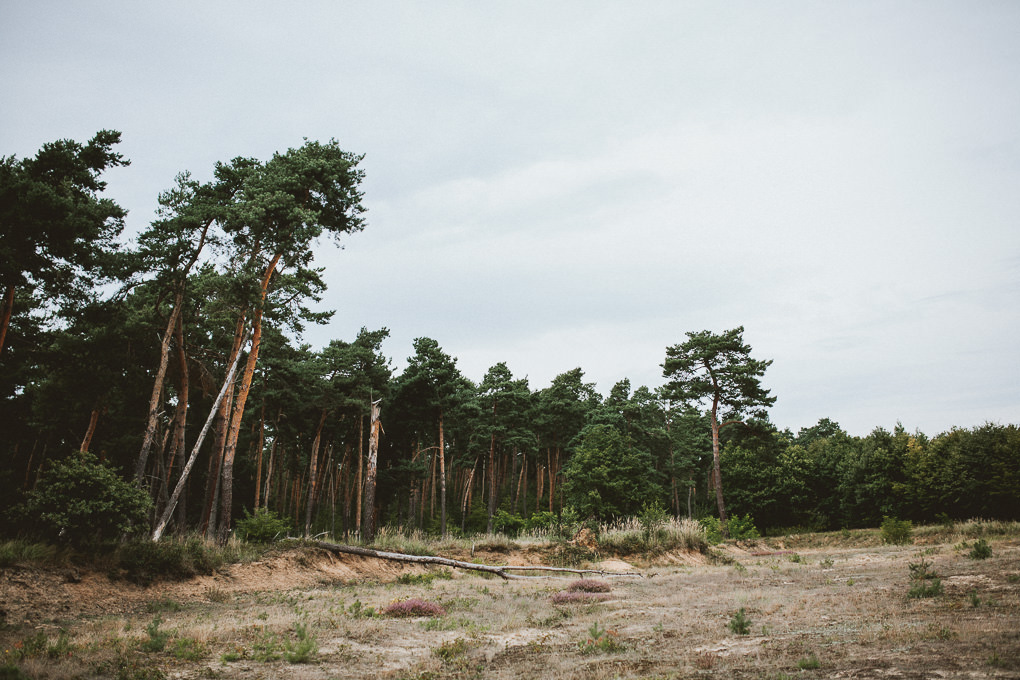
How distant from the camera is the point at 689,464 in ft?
169

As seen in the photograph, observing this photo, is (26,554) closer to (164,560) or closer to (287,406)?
(164,560)

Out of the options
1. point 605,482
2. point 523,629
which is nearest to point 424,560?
point 523,629

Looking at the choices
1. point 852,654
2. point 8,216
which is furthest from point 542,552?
point 8,216

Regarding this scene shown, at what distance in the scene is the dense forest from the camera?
1623cm

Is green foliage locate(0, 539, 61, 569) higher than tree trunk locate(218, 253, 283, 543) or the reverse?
the reverse

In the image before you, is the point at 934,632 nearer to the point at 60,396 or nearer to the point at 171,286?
the point at 171,286

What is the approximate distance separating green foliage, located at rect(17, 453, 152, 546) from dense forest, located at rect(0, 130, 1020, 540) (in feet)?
0.33

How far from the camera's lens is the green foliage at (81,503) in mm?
11453

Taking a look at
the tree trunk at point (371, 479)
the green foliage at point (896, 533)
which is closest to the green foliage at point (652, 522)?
the green foliage at point (896, 533)

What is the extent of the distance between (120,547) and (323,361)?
19.8 metres

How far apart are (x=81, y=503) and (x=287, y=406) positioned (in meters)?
22.8

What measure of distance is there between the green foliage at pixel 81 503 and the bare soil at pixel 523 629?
3.87 ft

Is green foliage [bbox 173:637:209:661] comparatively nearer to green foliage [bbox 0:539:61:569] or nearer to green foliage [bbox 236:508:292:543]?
green foliage [bbox 0:539:61:569]

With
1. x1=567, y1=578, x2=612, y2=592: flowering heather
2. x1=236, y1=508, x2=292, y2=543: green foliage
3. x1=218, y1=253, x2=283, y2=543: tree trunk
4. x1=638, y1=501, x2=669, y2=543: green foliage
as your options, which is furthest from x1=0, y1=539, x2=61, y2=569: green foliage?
x1=638, y1=501, x2=669, y2=543: green foliage
